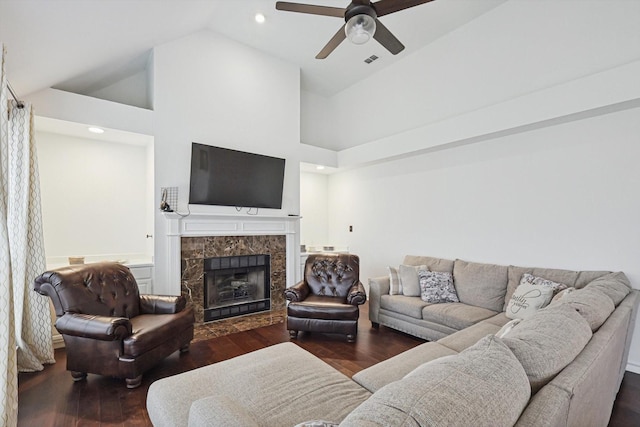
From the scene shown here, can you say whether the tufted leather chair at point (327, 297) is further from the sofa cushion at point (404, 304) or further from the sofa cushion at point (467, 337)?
the sofa cushion at point (467, 337)

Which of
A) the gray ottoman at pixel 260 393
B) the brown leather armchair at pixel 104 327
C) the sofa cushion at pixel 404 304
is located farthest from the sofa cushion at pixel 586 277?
the brown leather armchair at pixel 104 327

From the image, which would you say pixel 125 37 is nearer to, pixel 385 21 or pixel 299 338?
pixel 385 21

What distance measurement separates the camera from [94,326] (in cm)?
238

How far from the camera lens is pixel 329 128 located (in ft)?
20.1

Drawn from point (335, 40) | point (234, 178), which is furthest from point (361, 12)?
point (234, 178)

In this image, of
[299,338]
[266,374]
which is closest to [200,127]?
[299,338]

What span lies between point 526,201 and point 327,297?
8.76 ft

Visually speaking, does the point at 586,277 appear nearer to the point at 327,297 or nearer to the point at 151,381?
the point at 327,297

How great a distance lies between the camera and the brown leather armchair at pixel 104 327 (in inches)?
94.5

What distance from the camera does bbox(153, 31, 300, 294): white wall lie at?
3.77m

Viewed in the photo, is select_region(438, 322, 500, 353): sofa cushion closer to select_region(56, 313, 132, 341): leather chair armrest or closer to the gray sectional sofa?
the gray sectional sofa

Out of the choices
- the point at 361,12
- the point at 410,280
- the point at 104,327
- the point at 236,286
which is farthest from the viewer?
the point at 236,286

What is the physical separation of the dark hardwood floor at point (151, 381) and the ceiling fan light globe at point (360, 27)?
289cm

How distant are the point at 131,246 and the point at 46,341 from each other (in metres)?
1.51
